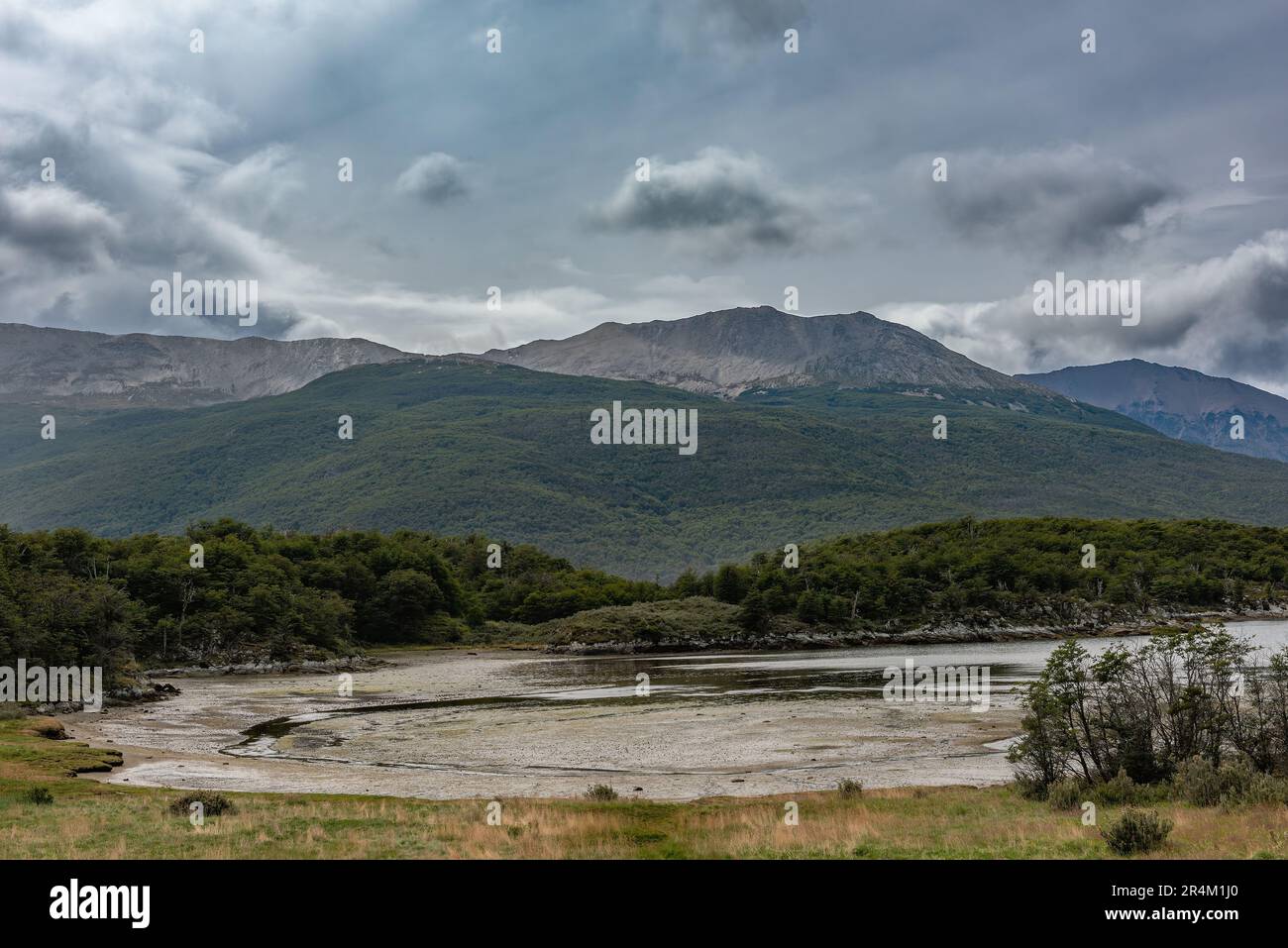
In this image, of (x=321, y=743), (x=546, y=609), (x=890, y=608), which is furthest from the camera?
(x=546, y=609)

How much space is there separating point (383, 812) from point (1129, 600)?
163 metres

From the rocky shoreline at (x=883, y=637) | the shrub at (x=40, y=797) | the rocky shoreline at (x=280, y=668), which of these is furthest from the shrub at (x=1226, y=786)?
the rocky shoreline at (x=883, y=637)

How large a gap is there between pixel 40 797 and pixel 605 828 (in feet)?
55.3

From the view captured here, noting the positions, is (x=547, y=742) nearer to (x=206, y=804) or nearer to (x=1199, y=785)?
(x=206, y=804)

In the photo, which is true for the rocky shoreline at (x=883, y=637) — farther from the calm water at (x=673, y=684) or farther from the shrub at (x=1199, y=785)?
the shrub at (x=1199, y=785)

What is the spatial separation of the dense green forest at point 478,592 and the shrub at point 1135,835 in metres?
72.7

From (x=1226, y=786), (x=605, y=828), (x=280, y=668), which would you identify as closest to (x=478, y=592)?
(x=280, y=668)

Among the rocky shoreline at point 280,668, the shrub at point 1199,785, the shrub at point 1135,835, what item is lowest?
the rocky shoreline at point 280,668

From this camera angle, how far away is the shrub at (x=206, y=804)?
27.8 metres
